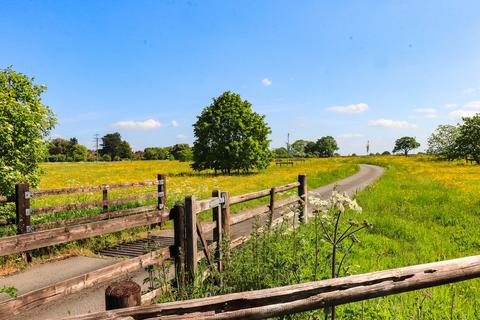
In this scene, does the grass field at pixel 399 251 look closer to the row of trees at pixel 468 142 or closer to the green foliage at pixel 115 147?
the row of trees at pixel 468 142

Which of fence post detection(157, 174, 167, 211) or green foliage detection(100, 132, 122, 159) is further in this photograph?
green foliage detection(100, 132, 122, 159)

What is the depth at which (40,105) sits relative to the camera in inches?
408

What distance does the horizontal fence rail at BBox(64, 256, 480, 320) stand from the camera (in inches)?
83.7

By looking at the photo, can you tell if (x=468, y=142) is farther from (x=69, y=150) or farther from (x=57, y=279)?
(x=69, y=150)

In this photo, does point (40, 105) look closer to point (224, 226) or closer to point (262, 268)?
point (224, 226)

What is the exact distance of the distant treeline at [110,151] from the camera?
389 ft

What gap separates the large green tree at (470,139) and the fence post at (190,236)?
64.8 m

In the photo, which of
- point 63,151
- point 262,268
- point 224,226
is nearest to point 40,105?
point 224,226

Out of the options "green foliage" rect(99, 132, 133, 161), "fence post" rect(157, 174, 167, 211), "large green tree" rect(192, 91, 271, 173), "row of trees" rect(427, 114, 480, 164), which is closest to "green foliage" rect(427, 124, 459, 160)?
"row of trees" rect(427, 114, 480, 164)

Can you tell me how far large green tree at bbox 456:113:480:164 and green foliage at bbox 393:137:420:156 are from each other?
9922cm

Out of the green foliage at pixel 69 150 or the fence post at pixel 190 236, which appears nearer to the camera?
the fence post at pixel 190 236

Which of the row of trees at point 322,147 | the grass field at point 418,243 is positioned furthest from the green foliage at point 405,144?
the grass field at point 418,243

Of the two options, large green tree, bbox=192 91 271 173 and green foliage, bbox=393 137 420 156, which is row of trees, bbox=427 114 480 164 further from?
green foliage, bbox=393 137 420 156

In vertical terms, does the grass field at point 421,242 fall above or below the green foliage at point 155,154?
below
